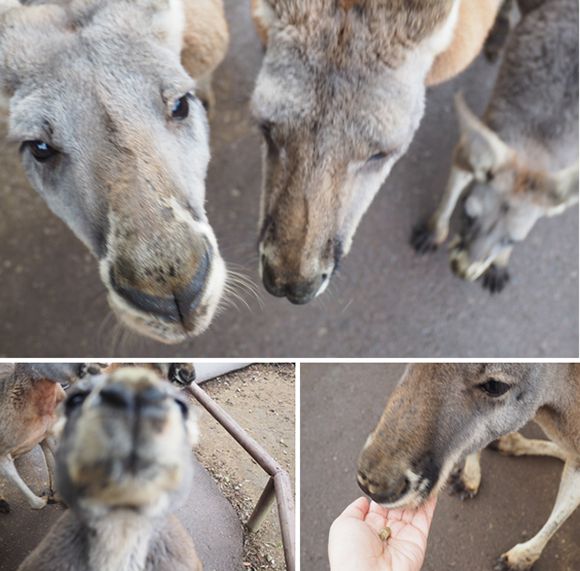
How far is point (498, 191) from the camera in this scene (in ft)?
9.50

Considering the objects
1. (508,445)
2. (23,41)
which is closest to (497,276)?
(508,445)

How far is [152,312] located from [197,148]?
0.65 m

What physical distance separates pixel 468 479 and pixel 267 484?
3.33ft

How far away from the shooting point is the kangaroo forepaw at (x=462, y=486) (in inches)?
89.0

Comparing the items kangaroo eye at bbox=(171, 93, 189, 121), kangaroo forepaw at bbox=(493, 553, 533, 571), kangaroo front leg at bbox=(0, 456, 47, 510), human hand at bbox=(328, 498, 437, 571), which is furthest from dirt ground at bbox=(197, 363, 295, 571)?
kangaroo forepaw at bbox=(493, 553, 533, 571)

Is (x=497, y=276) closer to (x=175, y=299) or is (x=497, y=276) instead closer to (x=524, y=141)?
(x=524, y=141)

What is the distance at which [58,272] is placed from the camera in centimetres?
353

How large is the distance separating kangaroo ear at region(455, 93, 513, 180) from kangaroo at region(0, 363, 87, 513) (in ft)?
6.51

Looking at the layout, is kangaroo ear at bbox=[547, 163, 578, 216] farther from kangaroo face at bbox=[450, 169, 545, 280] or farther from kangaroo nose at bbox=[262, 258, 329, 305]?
kangaroo nose at bbox=[262, 258, 329, 305]

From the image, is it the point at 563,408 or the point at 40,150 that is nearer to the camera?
the point at 40,150

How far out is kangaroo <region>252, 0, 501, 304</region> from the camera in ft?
6.48

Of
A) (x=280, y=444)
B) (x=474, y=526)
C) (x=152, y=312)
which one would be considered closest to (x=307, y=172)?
(x=152, y=312)

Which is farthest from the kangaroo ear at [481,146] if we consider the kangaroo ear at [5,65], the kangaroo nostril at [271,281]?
the kangaroo ear at [5,65]

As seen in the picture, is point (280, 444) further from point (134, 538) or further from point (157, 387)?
point (157, 387)
